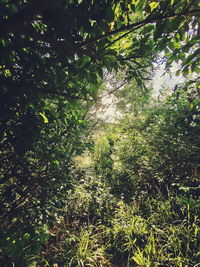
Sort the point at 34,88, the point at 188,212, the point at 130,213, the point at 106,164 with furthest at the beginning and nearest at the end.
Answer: the point at 106,164 → the point at 130,213 → the point at 188,212 → the point at 34,88

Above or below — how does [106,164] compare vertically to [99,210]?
above

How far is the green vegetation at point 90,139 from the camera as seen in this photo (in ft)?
2.46

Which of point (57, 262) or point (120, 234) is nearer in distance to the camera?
point (57, 262)

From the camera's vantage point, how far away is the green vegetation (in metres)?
0.75

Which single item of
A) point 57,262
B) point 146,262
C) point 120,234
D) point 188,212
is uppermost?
point 188,212

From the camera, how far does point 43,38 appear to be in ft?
2.27

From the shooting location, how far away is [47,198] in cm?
175

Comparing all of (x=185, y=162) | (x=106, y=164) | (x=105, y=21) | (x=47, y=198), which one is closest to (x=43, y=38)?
(x=105, y=21)

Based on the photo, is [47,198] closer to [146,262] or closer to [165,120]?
[146,262]

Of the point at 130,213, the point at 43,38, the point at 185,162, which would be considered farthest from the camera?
the point at 185,162

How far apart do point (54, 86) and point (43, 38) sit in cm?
33

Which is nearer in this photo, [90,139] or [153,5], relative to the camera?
[153,5]

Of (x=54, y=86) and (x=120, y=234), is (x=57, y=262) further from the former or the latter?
(x=54, y=86)

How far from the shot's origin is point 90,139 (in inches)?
84.6
